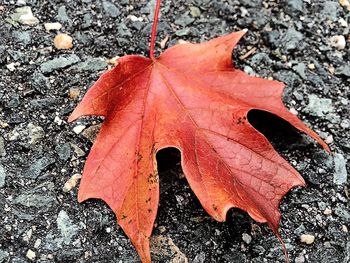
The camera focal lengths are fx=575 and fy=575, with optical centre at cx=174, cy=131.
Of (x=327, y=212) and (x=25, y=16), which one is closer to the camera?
(x=327, y=212)

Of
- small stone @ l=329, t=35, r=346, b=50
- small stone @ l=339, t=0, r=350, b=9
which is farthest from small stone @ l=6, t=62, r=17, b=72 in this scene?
small stone @ l=339, t=0, r=350, b=9

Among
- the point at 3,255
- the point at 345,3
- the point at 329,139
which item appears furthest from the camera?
the point at 345,3

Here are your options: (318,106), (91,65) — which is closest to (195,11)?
(91,65)

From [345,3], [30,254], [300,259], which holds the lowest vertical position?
[300,259]

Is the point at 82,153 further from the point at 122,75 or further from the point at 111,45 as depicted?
the point at 111,45

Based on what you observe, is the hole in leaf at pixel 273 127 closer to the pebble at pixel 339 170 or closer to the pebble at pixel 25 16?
the pebble at pixel 339 170

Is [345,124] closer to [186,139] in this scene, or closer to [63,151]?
[186,139]
